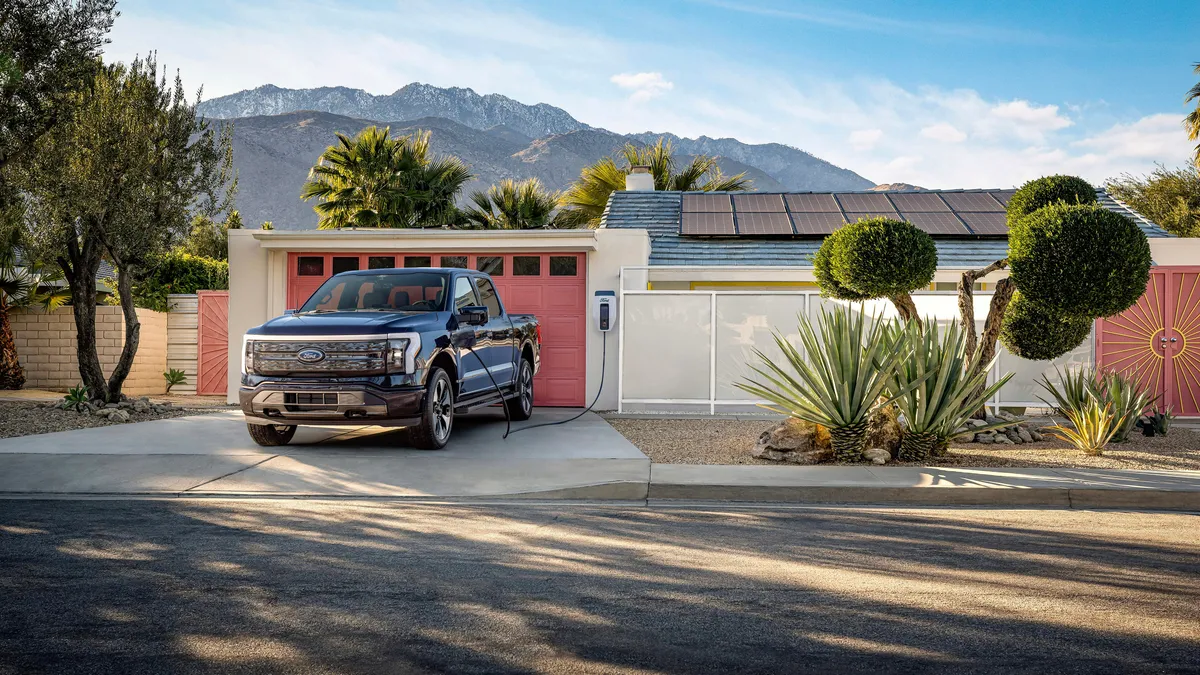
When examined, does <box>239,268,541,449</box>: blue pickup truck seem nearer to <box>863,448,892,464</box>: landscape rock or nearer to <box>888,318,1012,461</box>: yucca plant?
<box>863,448,892,464</box>: landscape rock

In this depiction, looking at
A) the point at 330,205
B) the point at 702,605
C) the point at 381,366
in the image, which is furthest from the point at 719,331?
the point at 330,205

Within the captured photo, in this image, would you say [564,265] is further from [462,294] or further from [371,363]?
[371,363]

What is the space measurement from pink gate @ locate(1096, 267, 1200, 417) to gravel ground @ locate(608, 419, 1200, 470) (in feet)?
5.06

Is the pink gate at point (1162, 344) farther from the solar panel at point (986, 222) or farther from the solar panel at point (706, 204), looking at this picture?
the solar panel at point (706, 204)

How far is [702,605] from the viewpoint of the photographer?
457 centimetres

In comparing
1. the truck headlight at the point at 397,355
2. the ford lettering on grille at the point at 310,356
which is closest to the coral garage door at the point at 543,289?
the truck headlight at the point at 397,355

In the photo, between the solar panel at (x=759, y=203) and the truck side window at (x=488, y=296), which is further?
the solar panel at (x=759, y=203)

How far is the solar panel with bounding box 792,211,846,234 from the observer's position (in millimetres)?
18422

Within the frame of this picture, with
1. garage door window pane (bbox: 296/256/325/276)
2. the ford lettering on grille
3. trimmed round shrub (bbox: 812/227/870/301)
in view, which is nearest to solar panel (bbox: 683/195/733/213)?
garage door window pane (bbox: 296/256/325/276)

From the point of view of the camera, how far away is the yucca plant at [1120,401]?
10.5 meters

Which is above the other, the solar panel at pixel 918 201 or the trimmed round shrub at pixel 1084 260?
the solar panel at pixel 918 201

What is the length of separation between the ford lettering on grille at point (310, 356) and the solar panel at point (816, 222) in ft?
37.8

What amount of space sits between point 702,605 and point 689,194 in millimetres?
18611

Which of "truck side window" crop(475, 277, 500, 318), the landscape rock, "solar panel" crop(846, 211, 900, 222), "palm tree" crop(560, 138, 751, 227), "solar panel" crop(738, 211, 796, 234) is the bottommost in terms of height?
the landscape rock
